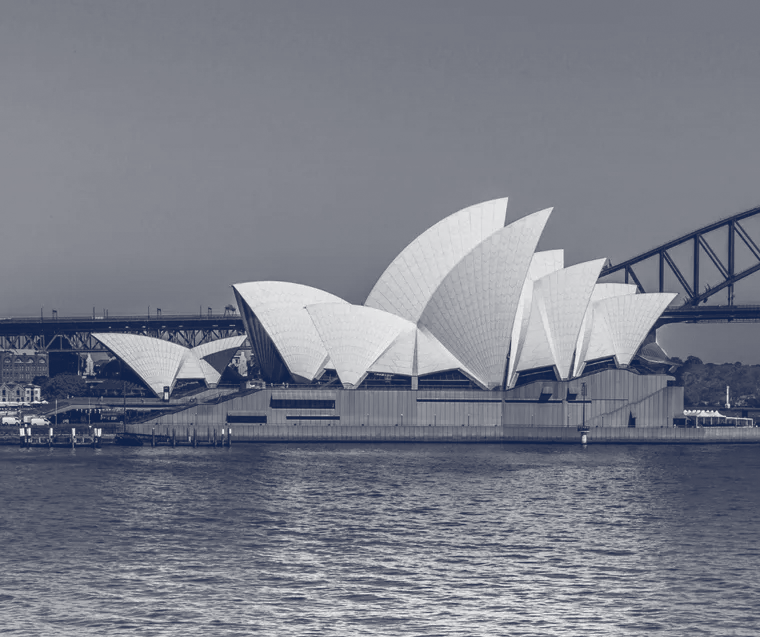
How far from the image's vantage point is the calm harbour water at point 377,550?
79.0ft

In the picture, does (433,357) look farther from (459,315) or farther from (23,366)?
(23,366)

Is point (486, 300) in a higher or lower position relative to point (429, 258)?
lower

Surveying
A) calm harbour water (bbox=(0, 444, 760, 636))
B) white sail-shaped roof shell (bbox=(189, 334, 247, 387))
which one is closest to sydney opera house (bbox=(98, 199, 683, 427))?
white sail-shaped roof shell (bbox=(189, 334, 247, 387))

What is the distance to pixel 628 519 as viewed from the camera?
37.2 meters

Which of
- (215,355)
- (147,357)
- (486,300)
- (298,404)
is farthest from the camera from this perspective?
(215,355)

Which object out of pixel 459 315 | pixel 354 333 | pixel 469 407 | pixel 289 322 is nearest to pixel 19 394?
pixel 289 322

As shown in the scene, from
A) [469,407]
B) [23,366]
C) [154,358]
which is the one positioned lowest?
[469,407]

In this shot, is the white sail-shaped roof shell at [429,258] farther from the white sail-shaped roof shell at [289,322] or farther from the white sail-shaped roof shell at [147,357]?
the white sail-shaped roof shell at [147,357]

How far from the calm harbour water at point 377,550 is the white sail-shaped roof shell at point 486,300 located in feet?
54.1

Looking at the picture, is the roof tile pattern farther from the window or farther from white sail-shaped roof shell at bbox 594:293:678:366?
the window

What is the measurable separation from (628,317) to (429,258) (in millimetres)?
12975

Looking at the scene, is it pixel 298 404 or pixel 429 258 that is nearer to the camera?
pixel 298 404

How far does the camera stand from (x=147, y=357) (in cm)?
8656

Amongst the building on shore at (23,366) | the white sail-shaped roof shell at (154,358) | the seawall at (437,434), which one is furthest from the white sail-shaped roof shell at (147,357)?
the building on shore at (23,366)
